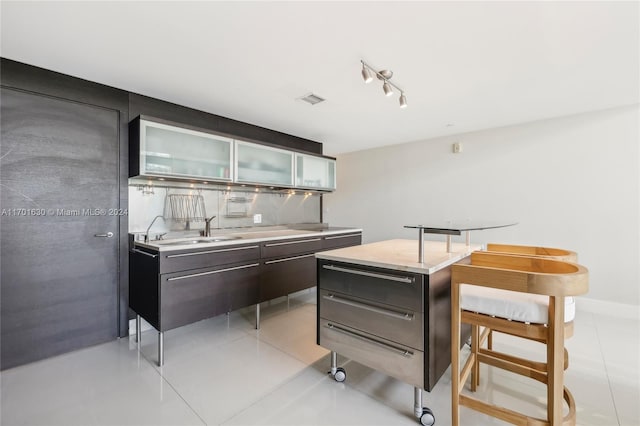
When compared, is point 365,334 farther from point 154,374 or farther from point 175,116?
point 175,116

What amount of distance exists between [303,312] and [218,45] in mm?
2676

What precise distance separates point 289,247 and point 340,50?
1981 millimetres

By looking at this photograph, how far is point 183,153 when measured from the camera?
272 cm

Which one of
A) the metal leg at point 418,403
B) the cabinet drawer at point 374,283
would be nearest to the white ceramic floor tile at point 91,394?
the cabinet drawer at point 374,283

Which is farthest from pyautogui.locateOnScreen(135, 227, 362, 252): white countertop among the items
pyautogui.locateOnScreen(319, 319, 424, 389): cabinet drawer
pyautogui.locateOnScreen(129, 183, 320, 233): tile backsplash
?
pyautogui.locateOnScreen(319, 319, 424, 389): cabinet drawer

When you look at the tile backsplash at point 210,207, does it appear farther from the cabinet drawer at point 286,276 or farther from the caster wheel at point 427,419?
the caster wheel at point 427,419

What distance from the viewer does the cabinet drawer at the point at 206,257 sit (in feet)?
7.20

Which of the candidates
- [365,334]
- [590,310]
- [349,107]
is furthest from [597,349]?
[349,107]

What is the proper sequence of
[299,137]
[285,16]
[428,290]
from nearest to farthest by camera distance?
[428,290]
[285,16]
[299,137]

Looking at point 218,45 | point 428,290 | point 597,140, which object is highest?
point 218,45

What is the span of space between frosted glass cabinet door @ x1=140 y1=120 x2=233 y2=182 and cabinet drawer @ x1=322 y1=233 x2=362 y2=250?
143 centimetres

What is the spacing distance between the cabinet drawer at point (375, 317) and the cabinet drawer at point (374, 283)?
41 mm

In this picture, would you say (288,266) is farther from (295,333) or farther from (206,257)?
(206,257)

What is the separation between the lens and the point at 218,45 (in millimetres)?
1893
